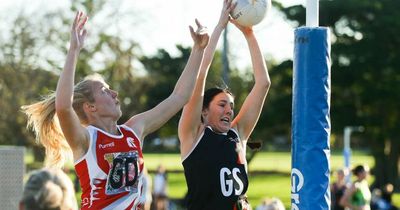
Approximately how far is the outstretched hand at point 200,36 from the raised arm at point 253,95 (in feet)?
1.53

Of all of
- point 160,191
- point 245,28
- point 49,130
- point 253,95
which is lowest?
point 160,191

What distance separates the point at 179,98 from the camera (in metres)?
5.61

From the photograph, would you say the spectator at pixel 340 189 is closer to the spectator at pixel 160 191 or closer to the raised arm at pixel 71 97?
the spectator at pixel 160 191

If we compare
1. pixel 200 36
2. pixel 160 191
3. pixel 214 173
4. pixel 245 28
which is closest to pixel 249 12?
pixel 245 28

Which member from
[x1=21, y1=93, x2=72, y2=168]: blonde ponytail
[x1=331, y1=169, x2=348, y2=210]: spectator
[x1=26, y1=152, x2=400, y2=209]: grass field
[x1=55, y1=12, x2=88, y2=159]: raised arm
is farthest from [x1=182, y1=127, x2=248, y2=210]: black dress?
[x1=26, y1=152, x2=400, y2=209]: grass field

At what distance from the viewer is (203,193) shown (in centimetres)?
566

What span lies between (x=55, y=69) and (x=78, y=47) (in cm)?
2759

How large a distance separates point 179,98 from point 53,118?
0.82 m

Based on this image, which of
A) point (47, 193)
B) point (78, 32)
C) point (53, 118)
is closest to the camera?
point (47, 193)

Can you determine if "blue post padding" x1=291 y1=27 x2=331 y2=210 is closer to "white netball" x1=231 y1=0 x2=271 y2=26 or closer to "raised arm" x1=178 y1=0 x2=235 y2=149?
"white netball" x1=231 y1=0 x2=271 y2=26

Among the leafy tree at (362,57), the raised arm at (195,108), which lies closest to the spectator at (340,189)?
the raised arm at (195,108)

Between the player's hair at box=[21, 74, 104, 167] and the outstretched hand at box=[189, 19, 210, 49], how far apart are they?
26.6 inches

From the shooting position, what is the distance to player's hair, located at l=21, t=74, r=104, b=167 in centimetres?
536

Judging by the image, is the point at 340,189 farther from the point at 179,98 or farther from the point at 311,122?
the point at 179,98
